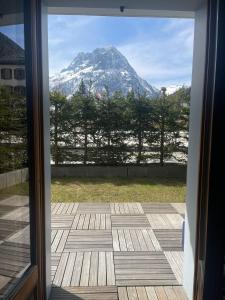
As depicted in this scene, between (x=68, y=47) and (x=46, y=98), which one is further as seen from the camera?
(x=68, y=47)

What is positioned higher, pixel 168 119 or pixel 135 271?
pixel 168 119

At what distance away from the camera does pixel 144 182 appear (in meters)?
5.62

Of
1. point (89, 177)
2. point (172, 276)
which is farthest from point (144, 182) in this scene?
point (172, 276)

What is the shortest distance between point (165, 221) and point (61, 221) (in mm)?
1327

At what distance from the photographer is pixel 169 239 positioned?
2998 mm

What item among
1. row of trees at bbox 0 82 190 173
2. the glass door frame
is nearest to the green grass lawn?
row of trees at bbox 0 82 190 173

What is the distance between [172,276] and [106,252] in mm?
702

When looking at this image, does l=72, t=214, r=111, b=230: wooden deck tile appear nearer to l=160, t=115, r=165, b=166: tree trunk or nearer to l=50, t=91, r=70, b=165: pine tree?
l=50, t=91, r=70, b=165: pine tree

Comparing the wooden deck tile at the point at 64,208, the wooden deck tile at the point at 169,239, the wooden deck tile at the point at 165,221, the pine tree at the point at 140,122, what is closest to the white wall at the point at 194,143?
the wooden deck tile at the point at 169,239

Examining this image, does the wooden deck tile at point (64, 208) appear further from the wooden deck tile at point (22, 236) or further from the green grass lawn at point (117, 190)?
the wooden deck tile at point (22, 236)

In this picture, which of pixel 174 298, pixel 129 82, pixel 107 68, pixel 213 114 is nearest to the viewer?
pixel 213 114

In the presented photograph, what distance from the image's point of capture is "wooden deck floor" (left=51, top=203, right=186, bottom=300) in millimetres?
2088

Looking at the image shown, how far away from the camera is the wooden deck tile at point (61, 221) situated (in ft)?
11.0

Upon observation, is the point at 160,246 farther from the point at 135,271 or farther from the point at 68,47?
the point at 68,47
